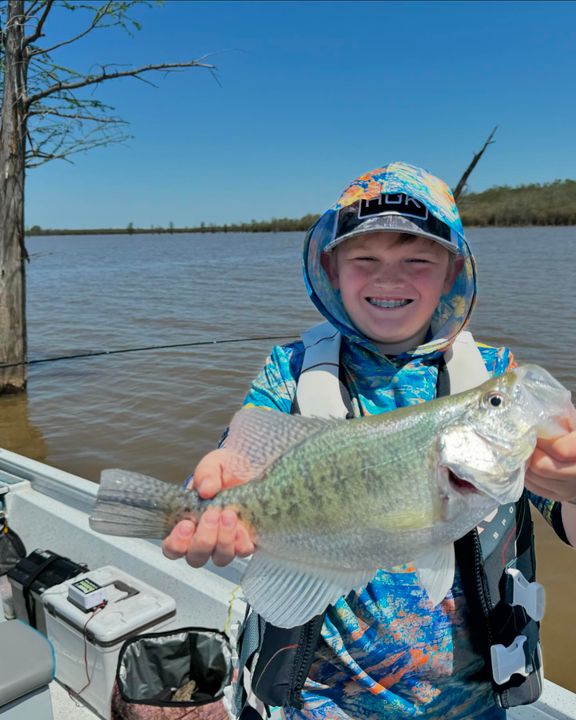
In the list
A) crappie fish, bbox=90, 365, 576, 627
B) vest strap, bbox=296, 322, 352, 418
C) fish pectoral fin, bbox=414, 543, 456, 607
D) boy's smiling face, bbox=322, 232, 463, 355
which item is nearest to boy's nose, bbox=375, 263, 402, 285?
boy's smiling face, bbox=322, 232, 463, 355

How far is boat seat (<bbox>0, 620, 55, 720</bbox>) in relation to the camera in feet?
8.22

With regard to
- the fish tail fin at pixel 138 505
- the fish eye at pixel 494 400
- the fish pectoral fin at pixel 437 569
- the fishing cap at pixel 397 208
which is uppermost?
the fishing cap at pixel 397 208

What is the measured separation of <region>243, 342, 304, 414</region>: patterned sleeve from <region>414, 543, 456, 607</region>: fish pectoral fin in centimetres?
78

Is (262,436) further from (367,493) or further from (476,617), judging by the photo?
(476,617)

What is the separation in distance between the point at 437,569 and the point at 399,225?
1.12 meters

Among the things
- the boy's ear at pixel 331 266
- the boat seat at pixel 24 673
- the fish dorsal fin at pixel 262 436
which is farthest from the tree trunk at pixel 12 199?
the fish dorsal fin at pixel 262 436

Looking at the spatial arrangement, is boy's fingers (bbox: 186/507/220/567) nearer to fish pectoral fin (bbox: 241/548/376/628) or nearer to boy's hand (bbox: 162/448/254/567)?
boy's hand (bbox: 162/448/254/567)

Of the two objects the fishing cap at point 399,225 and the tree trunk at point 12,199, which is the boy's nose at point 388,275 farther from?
the tree trunk at point 12,199

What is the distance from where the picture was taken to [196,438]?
937cm

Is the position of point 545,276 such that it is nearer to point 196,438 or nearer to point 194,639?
point 196,438

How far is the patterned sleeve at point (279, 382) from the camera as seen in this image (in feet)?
7.27

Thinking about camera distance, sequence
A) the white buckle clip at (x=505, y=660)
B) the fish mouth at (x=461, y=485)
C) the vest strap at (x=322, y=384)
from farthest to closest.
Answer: the vest strap at (x=322, y=384) < the white buckle clip at (x=505, y=660) < the fish mouth at (x=461, y=485)

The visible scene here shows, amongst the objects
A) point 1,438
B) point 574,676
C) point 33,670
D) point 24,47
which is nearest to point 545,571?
point 574,676

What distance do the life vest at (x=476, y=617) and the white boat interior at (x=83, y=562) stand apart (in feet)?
2.89
